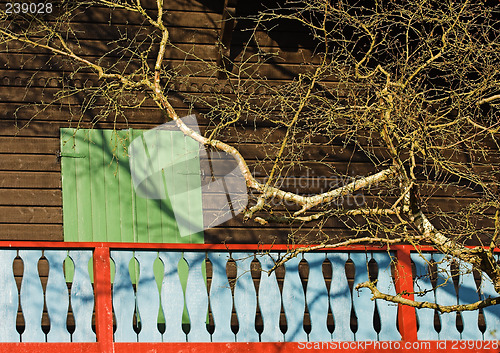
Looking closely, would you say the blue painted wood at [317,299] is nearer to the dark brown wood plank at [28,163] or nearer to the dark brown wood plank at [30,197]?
the dark brown wood plank at [30,197]

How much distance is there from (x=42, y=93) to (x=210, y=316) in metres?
3.15

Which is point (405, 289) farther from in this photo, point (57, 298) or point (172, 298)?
point (57, 298)

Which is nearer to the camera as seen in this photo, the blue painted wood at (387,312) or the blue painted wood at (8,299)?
the blue painted wood at (8,299)

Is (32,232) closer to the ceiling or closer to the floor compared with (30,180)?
closer to the floor

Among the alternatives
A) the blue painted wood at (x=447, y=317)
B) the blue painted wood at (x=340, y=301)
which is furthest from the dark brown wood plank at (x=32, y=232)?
the blue painted wood at (x=447, y=317)

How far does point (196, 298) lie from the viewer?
591 centimetres

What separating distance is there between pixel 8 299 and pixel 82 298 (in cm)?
58

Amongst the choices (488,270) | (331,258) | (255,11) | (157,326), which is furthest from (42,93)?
(488,270)

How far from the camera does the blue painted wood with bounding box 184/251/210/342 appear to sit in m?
5.85

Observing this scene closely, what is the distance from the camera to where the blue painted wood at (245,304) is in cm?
593

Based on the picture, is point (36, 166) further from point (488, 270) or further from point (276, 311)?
point (488, 270)

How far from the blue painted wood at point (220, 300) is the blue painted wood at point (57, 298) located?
120cm

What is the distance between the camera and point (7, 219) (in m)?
7.08

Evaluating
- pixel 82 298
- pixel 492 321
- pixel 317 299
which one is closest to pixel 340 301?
pixel 317 299
